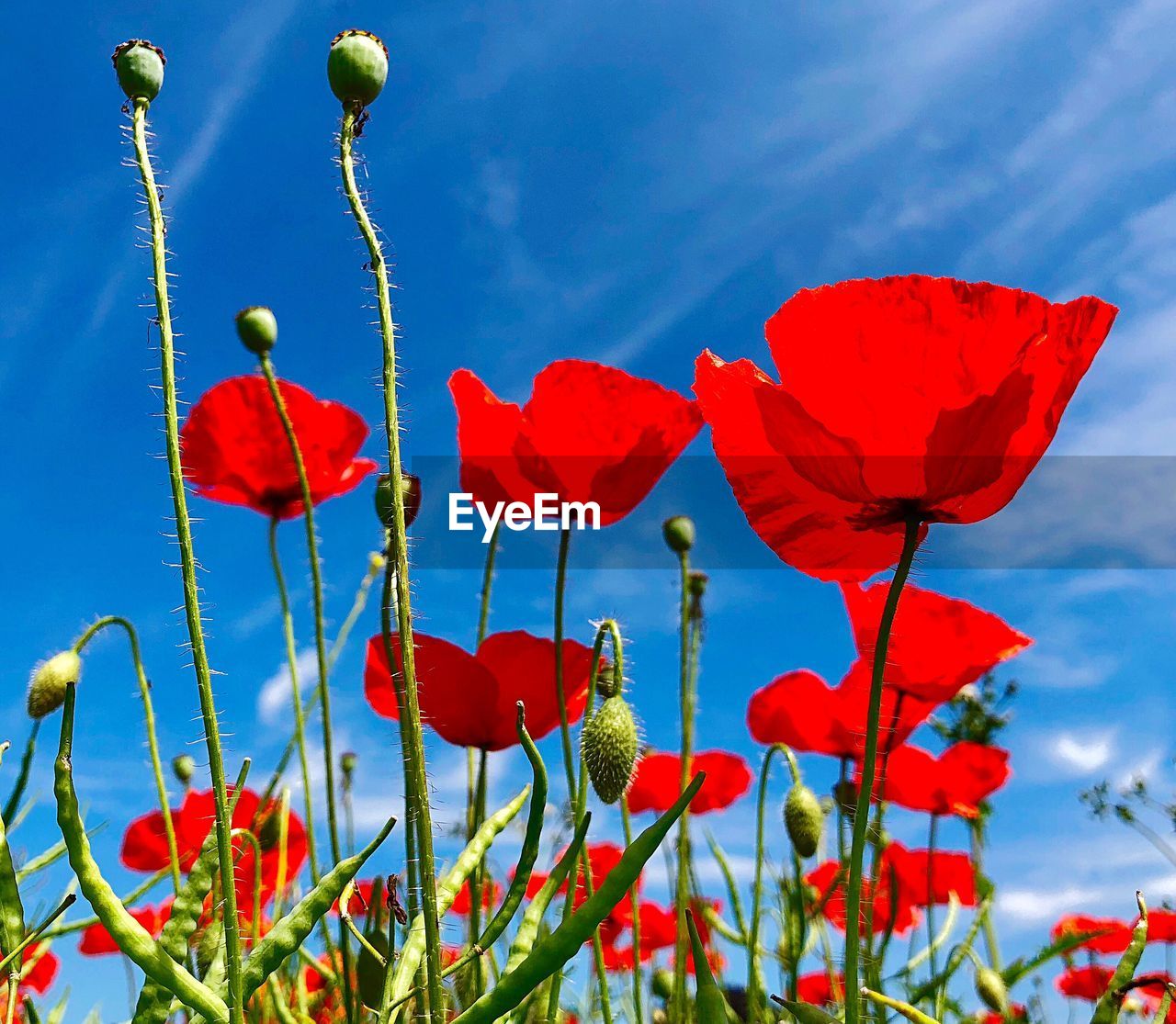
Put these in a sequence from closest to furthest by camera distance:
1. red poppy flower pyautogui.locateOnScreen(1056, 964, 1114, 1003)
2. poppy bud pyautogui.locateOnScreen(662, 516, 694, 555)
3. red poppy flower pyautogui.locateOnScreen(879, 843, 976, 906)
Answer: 1. poppy bud pyautogui.locateOnScreen(662, 516, 694, 555)
2. red poppy flower pyautogui.locateOnScreen(879, 843, 976, 906)
3. red poppy flower pyautogui.locateOnScreen(1056, 964, 1114, 1003)

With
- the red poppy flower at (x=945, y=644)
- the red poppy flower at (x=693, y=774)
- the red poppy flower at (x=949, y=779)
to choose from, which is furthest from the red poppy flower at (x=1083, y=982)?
the red poppy flower at (x=945, y=644)

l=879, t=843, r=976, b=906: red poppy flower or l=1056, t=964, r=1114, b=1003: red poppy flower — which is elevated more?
l=879, t=843, r=976, b=906: red poppy flower

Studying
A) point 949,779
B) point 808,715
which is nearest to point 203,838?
point 808,715

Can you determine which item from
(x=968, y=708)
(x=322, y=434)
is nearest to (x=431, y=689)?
(x=322, y=434)

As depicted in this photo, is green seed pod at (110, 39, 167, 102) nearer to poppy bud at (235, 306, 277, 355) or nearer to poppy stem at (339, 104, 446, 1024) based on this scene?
poppy stem at (339, 104, 446, 1024)

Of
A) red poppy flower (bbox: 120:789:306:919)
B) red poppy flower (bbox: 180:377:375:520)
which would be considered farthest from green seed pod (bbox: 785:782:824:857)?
red poppy flower (bbox: 180:377:375:520)

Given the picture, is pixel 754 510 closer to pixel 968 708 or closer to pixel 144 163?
pixel 144 163
